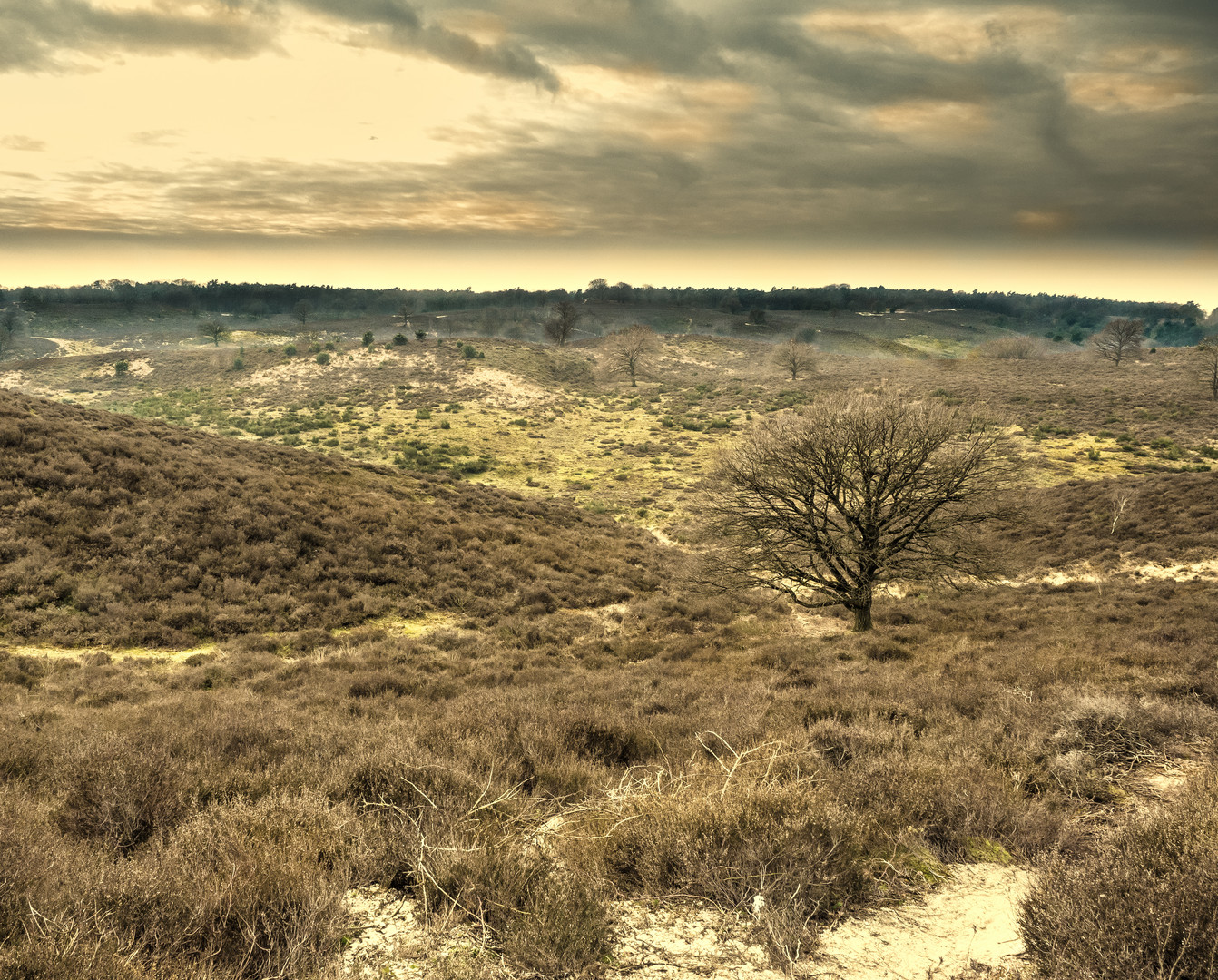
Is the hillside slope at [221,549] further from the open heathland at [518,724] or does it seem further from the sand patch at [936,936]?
the sand patch at [936,936]

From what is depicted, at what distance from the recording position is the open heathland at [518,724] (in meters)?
3.15

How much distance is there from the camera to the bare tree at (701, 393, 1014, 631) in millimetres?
15898

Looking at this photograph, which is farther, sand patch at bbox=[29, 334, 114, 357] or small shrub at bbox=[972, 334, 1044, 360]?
sand patch at bbox=[29, 334, 114, 357]

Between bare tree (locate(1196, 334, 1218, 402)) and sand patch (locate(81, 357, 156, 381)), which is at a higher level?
bare tree (locate(1196, 334, 1218, 402))

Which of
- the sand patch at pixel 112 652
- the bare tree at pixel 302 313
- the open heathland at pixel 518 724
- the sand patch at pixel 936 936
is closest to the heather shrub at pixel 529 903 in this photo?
the open heathland at pixel 518 724

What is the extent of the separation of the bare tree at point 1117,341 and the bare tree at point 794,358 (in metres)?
52.9

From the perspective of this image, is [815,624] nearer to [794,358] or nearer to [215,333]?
[794,358]

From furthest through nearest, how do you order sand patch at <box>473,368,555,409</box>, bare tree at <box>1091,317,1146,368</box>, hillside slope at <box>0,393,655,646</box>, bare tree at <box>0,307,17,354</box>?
1. bare tree at <box>0,307,17,354</box>
2. bare tree at <box>1091,317,1146,368</box>
3. sand patch at <box>473,368,555,409</box>
4. hillside slope at <box>0,393,655,646</box>

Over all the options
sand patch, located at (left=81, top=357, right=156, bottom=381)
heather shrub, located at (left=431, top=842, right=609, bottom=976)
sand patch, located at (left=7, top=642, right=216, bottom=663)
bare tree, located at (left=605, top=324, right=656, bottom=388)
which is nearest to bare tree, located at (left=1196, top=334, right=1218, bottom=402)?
bare tree, located at (left=605, top=324, right=656, bottom=388)

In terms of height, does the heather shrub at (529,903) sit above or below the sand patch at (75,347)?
below

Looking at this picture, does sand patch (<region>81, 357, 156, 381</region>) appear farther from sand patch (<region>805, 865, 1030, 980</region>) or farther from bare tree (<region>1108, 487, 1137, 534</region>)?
bare tree (<region>1108, 487, 1137, 534</region>)

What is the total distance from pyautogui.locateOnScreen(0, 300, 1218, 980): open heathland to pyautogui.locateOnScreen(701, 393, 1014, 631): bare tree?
5.44 feet

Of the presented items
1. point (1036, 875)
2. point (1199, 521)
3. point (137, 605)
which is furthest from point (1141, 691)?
point (1199, 521)

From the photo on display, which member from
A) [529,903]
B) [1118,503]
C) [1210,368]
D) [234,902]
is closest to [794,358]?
[1210,368]
